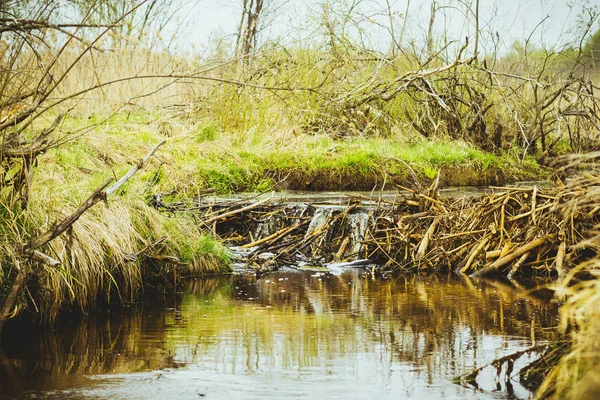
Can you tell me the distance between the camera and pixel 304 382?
13.6 ft

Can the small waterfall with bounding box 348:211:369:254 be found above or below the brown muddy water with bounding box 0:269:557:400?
above

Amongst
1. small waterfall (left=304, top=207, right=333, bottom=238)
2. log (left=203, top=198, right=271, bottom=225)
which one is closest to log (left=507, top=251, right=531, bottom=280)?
small waterfall (left=304, top=207, right=333, bottom=238)

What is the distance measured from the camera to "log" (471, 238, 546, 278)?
24.8ft

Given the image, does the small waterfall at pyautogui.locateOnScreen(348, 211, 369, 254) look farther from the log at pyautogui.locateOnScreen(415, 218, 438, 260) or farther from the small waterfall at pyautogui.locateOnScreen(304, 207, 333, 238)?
the log at pyautogui.locateOnScreen(415, 218, 438, 260)

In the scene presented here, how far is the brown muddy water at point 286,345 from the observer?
404 cm

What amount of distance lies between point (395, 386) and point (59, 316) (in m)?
2.75

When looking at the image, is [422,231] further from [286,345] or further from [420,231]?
[286,345]

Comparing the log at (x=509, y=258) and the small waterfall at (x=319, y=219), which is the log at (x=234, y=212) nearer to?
the small waterfall at (x=319, y=219)

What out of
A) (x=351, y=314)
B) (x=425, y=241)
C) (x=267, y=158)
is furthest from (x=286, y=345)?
(x=267, y=158)

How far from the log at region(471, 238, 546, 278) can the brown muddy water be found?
547mm

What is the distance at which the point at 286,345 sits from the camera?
4.99 m

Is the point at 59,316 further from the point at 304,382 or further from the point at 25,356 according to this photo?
the point at 304,382

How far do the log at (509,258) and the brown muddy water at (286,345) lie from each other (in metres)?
0.55

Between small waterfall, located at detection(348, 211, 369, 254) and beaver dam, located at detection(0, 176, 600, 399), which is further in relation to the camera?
small waterfall, located at detection(348, 211, 369, 254)
